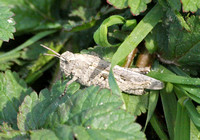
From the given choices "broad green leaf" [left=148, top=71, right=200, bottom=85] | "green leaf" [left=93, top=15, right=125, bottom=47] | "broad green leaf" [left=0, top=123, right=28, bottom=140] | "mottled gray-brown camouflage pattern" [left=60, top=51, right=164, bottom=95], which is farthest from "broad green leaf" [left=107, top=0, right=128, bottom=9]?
"broad green leaf" [left=0, top=123, right=28, bottom=140]

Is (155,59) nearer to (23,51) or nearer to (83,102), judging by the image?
(83,102)

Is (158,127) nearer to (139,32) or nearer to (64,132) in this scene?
(139,32)

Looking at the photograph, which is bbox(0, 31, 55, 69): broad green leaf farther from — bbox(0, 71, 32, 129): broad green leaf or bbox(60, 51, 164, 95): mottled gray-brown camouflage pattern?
bbox(60, 51, 164, 95): mottled gray-brown camouflage pattern

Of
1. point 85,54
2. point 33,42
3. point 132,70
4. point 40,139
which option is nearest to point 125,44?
point 132,70

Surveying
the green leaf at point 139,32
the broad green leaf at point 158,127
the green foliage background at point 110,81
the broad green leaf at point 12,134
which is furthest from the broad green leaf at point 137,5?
the broad green leaf at point 12,134

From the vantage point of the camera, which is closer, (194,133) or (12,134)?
(12,134)

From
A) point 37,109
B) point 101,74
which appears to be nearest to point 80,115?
point 37,109
